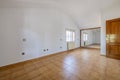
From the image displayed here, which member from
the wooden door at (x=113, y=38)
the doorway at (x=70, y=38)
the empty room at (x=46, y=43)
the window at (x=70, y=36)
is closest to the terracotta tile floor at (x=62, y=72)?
the empty room at (x=46, y=43)

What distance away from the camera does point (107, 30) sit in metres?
4.01

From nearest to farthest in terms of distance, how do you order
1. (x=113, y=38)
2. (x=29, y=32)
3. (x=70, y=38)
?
1. (x=29, y=32)
2. (x=113, y=38)
3. (x=70, y=38)

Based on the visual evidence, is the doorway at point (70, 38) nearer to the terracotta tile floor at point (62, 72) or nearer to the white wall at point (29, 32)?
the white wall at point (29, 32)

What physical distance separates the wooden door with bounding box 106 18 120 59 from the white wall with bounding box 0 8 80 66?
2.85m

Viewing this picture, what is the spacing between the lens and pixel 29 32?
11.2ft

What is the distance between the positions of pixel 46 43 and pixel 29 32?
1.17 meters

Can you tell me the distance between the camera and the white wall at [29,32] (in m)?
2.72

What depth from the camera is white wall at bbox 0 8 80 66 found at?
2.72 metres

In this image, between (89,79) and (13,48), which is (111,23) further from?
(13,48)

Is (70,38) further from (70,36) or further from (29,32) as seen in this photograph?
(29,32)

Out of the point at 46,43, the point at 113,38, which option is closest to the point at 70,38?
the point at 46,43

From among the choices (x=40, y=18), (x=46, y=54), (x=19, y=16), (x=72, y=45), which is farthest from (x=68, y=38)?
(x=19, y=16)

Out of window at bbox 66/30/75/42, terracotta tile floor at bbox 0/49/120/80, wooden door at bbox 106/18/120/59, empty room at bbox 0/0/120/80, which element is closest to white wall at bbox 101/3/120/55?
empty room at bbox 0/0/120/80

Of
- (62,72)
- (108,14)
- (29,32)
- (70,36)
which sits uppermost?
(108,14)
